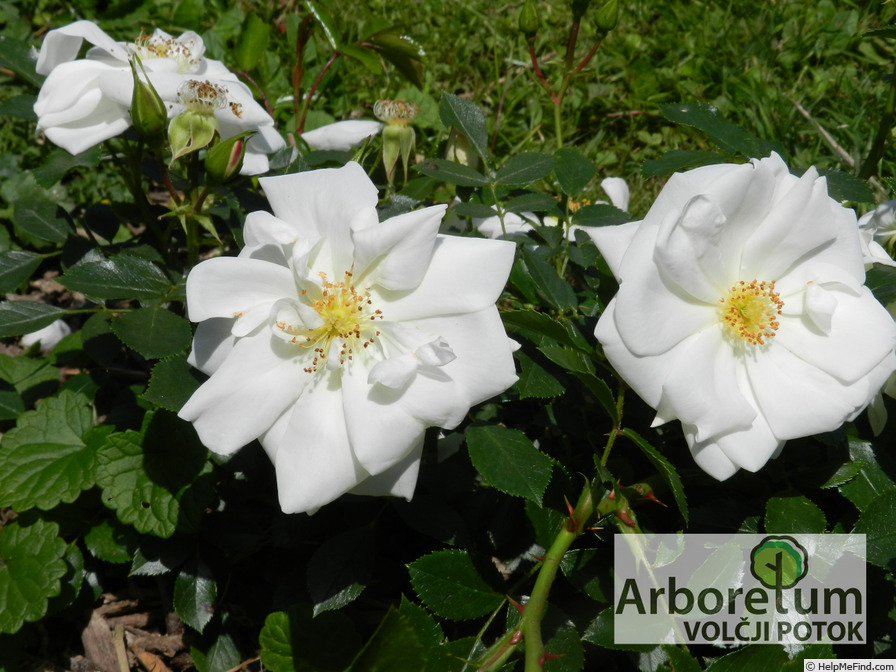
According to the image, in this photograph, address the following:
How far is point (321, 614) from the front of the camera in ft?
4.76

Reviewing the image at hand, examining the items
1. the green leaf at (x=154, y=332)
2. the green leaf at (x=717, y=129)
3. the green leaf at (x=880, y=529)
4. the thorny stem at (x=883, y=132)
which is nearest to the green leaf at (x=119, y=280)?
the green leaf at (x=154, y=332)

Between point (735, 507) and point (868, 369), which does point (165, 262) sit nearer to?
point (735, 507)

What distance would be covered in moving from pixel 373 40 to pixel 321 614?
4.93ft

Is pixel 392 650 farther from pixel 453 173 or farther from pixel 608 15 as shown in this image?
pixel 608 15

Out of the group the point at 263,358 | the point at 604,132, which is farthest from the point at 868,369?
the point at 604,132

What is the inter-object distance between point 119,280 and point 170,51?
66 cm

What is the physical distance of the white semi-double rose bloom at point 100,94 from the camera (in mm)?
1518

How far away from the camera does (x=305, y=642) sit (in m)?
1.42

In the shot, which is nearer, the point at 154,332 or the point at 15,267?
the point at 154,332

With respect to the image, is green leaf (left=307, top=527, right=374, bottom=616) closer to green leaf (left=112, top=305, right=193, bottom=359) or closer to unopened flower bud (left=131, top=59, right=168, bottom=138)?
green leaf (left=112, top=305, right=193, bottom=359)

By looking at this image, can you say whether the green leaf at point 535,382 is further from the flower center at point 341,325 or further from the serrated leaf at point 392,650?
the serrated leaf at point 392,650

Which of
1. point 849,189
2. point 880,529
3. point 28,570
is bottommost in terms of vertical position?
point 28,570

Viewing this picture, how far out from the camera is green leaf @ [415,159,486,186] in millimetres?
1665

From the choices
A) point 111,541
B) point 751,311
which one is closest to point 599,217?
point 751,311
